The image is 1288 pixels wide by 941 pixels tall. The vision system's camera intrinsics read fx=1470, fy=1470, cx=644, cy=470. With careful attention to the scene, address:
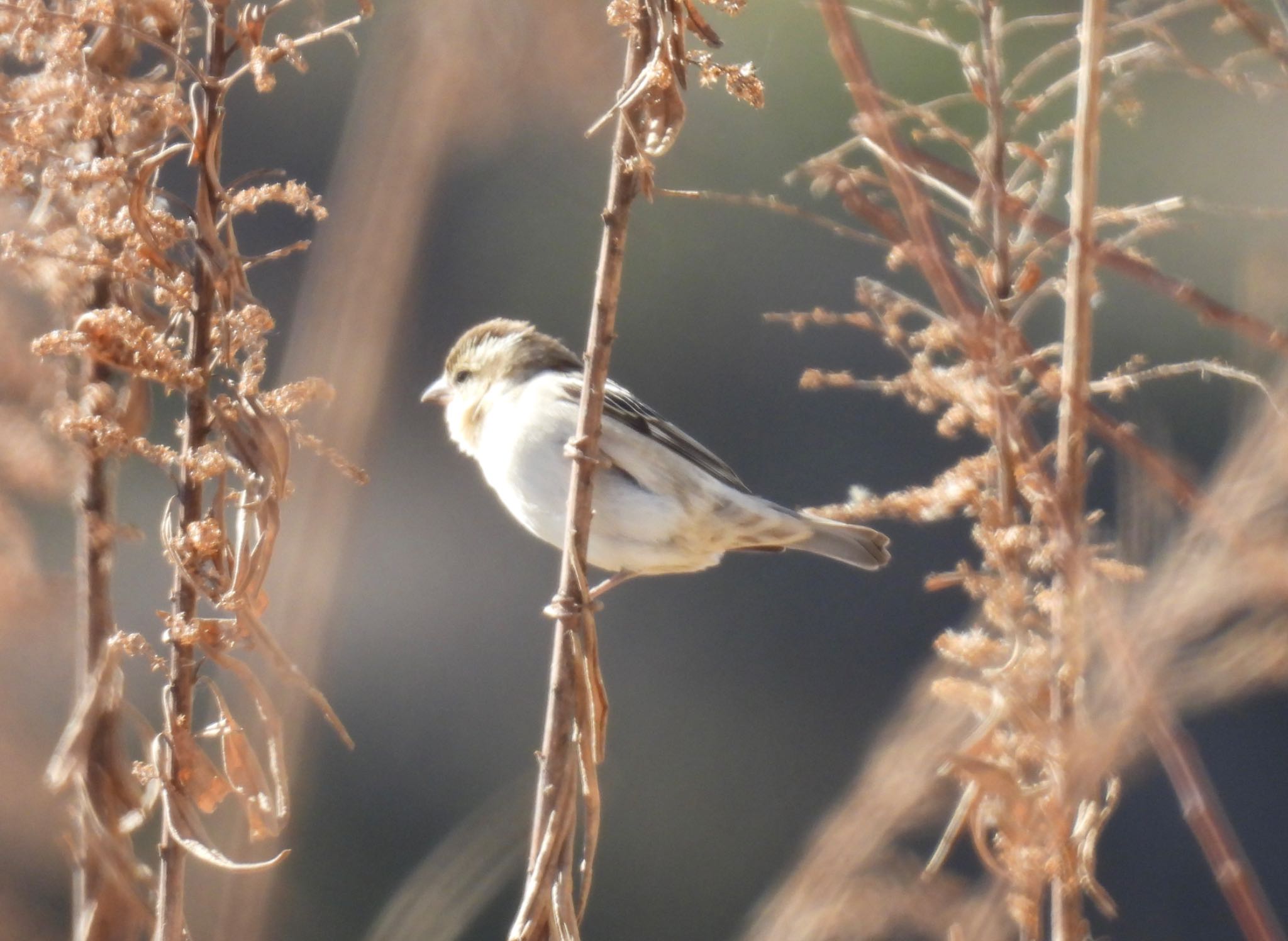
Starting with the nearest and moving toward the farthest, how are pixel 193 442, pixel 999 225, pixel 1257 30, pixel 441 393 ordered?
1. pixel 1257 30
2. pixel 193 442
3. pixel 999 225
4. pixel 441 393

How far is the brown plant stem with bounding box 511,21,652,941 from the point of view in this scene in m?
0.87

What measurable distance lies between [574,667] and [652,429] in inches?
69.0

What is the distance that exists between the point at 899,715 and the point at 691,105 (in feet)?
13.7

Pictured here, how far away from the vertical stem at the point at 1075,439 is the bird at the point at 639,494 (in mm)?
1567

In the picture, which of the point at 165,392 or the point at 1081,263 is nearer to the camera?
the point at 1081,263

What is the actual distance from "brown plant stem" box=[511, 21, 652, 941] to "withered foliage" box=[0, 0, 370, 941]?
15cm

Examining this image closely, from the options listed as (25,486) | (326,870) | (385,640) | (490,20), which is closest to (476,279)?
(385,640)

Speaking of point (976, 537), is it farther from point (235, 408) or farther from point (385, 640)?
point (385, 640)

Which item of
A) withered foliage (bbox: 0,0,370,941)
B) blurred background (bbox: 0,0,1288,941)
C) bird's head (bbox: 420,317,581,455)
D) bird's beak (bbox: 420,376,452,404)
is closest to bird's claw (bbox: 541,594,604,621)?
withered foliage (bbox: 0,0,370,941)

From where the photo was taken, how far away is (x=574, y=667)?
0.91 meters

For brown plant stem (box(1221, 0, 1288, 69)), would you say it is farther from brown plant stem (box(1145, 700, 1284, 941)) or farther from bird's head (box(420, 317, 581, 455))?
bird's head (box(420, 317, 581, 455))

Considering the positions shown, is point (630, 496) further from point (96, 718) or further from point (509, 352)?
point (96, 718)

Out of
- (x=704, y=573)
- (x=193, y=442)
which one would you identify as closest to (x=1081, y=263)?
(x=193, y=442)

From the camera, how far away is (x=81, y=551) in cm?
99
